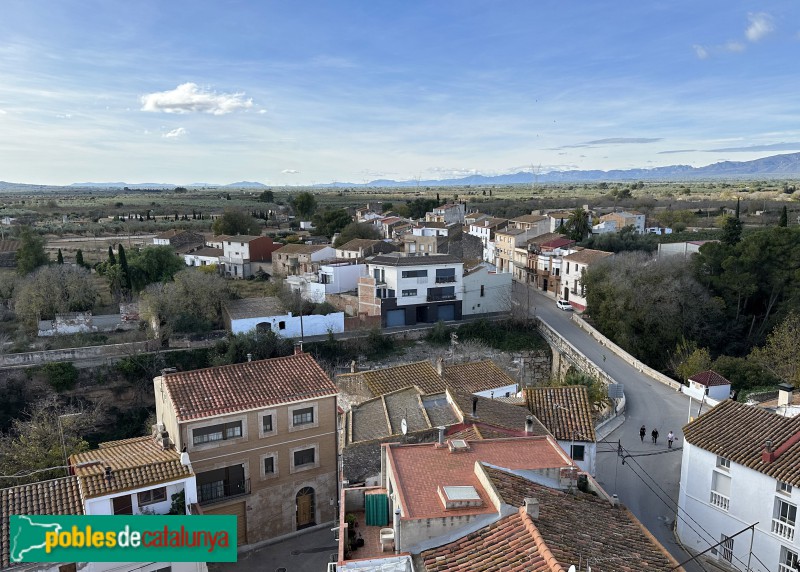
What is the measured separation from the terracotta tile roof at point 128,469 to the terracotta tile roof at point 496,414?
910 cm

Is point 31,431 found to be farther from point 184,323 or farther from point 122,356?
point 184,323

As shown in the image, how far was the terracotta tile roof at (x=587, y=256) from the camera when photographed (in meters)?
51.6

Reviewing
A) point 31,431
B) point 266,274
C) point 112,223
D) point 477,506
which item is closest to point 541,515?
point 477,506

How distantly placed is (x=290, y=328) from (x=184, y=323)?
306 inches

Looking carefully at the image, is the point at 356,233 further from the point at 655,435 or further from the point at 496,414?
the point at 496,414

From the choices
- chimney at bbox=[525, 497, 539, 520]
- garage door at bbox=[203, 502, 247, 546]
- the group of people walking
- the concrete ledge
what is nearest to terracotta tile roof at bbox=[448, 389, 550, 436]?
chimney at bbox=[525, 497, 539, 520]

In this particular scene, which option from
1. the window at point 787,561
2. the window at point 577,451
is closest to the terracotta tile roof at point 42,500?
the window at point 577,451

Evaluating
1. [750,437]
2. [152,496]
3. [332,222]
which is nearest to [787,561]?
[750,437]

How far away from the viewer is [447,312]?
49969mm

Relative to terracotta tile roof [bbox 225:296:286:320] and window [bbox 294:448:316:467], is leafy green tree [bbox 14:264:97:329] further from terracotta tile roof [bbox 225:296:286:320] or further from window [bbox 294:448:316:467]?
window [bbox 294:448:316:467]

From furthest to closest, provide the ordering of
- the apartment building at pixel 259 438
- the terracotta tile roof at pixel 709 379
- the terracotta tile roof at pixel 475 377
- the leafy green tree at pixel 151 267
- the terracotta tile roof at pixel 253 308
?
1. the leafy green tree at pixel 151 267
2. the terracotta tile roof at pixel 253 308
3. the terracotta tile roof at pixel 709 379
4. the terracotta tile roof at pixel 475 377
5. the apartment building at pixel 259 438

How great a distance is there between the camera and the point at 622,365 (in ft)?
124

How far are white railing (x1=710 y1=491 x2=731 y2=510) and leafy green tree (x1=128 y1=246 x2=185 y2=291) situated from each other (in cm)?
4409

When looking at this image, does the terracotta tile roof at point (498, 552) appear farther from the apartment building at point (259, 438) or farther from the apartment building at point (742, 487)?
the apartment building at point (259, 438)
